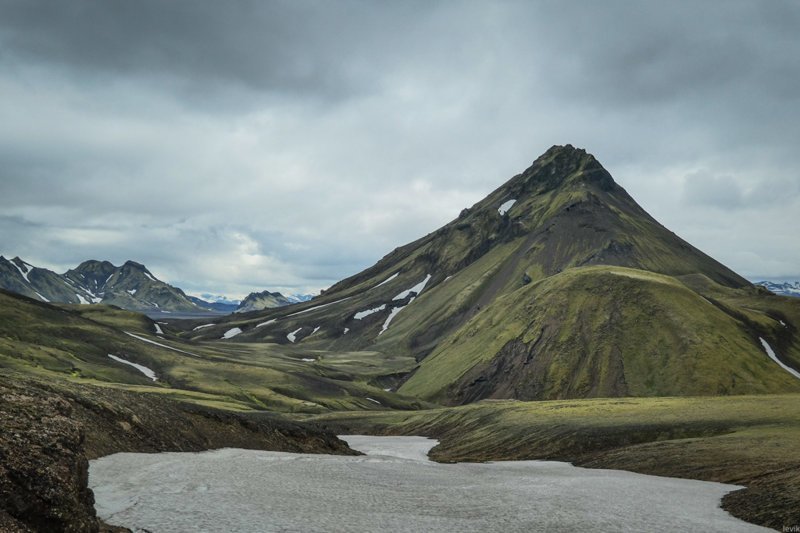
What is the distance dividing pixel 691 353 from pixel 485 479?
156 metres

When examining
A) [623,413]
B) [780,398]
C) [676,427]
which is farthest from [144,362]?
[780,398]

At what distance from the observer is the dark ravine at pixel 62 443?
17797 millimetres

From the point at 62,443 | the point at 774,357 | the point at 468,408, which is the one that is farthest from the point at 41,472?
the point at 774,357

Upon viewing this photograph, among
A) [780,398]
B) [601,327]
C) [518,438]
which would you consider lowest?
[518,438]

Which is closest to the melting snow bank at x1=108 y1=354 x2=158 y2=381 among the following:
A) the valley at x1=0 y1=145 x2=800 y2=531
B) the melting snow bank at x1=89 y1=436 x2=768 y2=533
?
the valley at x1=0 y1=145 x2=800 y2=531

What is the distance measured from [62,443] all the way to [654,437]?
75.4 metres

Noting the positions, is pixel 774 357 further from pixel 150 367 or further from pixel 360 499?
pixel 360 499

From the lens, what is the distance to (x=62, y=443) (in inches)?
859

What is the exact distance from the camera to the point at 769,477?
4516cm

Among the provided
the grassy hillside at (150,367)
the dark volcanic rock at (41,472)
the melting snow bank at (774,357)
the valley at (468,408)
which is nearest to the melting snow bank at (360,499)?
the dark volcanic rock at (41,472)

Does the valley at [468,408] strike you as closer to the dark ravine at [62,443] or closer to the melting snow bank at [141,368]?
the dark ravine at [62,443]

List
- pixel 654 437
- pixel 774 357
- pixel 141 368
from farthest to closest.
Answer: pixel 774 357
pixel 141 368
pixel 654 437

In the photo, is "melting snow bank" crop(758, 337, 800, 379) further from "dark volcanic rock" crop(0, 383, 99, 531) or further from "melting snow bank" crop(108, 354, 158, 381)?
"dark volcanic rock" crop(0, 383, 99, 531)

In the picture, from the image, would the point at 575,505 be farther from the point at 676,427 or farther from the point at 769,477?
the point at 676,427
